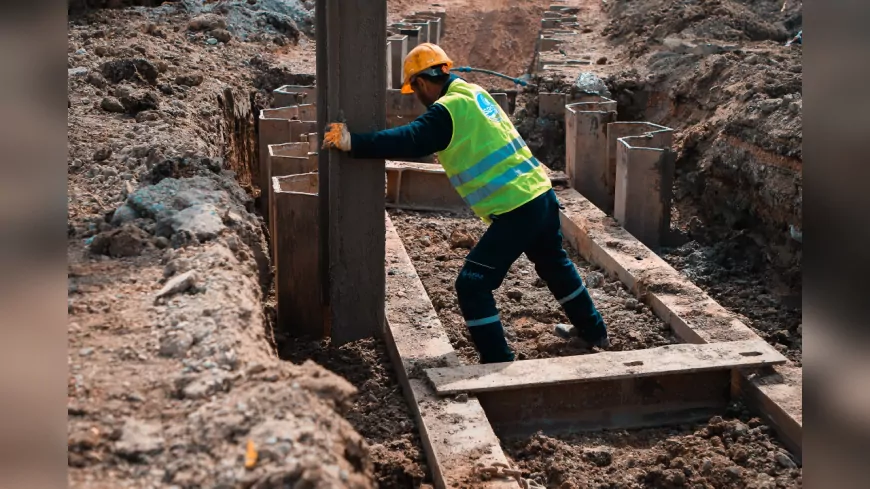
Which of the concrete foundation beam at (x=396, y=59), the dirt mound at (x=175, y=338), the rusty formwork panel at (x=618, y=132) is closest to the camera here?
the dirt mound at (x=175, y=338)

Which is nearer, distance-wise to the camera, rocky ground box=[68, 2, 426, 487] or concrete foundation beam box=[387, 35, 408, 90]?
rocky ground box=[68, 2, 426, 487]

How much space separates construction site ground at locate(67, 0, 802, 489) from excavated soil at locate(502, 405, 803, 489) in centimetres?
1

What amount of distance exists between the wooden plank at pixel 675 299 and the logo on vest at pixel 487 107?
1.75 metres

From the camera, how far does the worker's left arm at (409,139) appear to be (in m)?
4.95

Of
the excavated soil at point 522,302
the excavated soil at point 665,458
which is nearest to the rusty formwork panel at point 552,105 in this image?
the excavated soil at point 522,302

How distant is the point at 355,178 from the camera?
5395 mm

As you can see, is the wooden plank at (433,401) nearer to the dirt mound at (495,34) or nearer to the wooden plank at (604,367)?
the wooden plank at (604,367)

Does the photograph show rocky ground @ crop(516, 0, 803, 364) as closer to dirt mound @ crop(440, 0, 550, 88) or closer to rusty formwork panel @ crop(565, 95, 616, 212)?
rusty formwork panel @ crop(565, 95, 616, 212)

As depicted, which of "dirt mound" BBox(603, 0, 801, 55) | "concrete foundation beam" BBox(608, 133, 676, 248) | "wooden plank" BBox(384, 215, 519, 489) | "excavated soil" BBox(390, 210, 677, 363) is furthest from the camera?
"dirt mound" BBox(603, 0, 801, 55)

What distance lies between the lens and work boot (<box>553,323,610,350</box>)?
5699mm

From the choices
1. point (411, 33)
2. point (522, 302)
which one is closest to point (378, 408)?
point (522, 302)

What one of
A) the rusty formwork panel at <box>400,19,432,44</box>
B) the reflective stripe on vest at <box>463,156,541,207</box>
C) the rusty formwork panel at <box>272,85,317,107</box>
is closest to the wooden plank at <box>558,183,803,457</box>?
the reflective stripe on vest at <box>463,156,541,207</box>

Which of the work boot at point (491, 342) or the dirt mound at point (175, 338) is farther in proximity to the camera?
the work boot at point (491, 342)
